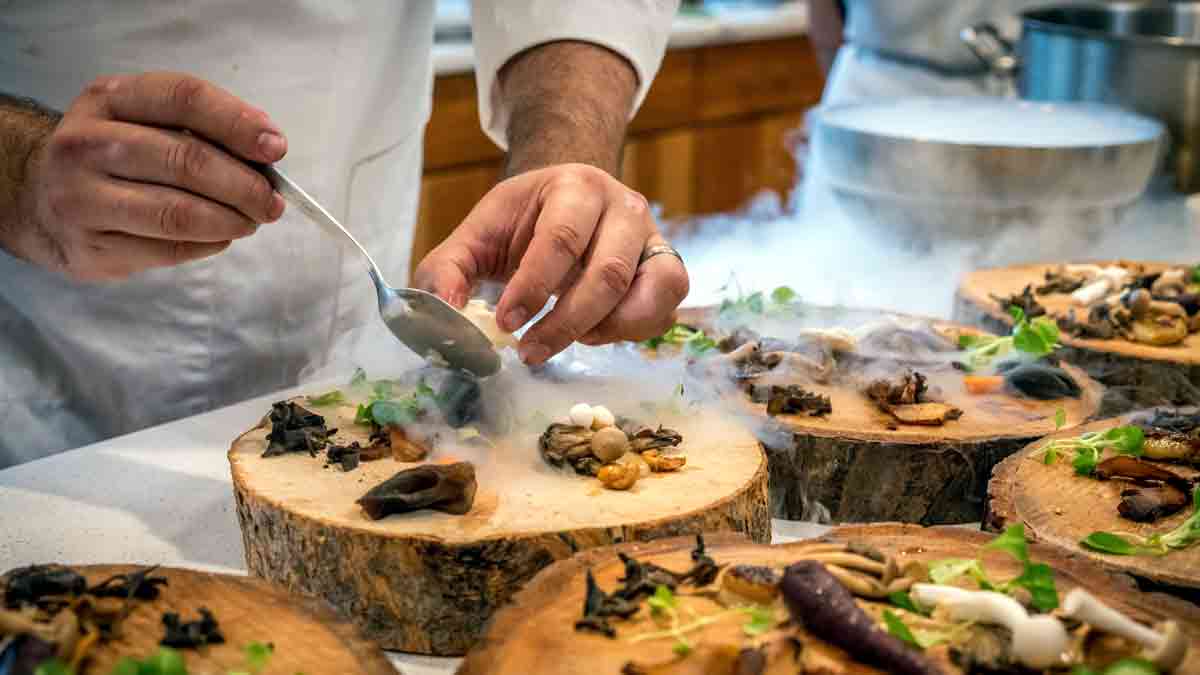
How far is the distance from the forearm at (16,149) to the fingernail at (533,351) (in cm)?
61

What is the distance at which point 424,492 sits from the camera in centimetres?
135

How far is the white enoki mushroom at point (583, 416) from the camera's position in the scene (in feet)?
5.07

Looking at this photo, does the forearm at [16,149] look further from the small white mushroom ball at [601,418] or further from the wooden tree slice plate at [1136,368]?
the wooden tree slice plate at [1136,368]

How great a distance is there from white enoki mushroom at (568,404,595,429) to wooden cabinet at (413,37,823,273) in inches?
117

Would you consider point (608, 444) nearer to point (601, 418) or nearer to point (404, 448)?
point (601, 418)

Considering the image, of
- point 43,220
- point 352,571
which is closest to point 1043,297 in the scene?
point 352,571

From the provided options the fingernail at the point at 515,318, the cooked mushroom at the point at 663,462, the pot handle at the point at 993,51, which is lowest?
the cooked mushroom at the point at 663,462

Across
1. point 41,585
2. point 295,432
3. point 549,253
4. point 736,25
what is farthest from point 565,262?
point 736,25

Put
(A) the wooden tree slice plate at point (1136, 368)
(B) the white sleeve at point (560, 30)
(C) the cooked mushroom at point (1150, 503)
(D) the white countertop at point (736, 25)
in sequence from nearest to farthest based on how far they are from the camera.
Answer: (C) the cooked mushroom at point (1150, 503)
(A) the wooden tree slice plate at point (1136, 368)
(B) the white sleeve at point (560, 30)
(D) the white countertop at point (736, 25)

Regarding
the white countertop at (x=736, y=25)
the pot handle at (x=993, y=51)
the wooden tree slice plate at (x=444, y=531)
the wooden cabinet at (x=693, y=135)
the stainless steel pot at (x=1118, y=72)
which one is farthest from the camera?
the white countertop at (x=736, y=25)

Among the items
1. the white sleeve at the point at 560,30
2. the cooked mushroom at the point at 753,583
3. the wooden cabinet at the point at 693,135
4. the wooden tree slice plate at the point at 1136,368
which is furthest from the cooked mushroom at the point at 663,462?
the wooden cabinet at the point at 693,135

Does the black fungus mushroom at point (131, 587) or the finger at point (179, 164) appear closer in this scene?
the black fungus mushroom at point (131, 587)

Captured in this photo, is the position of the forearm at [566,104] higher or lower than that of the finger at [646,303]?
higher

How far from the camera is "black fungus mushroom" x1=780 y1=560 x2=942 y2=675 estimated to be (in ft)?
3.42
